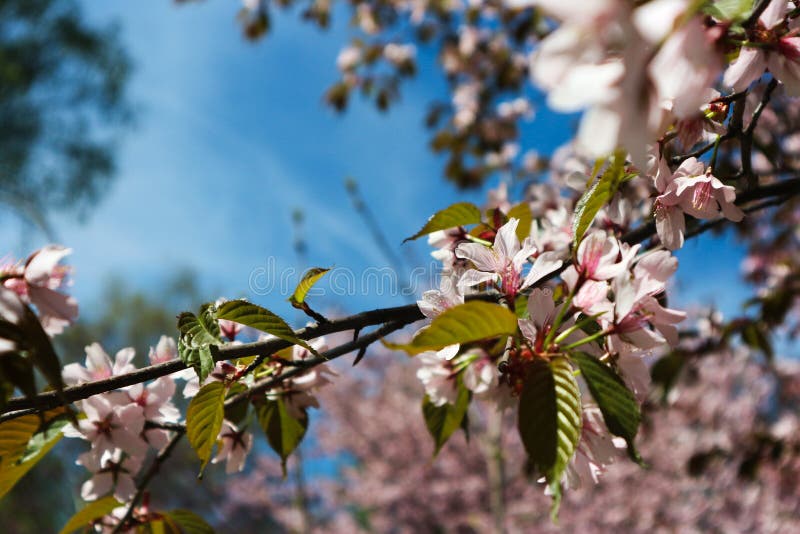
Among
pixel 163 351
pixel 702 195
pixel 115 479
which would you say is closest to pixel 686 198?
pixel 702 195

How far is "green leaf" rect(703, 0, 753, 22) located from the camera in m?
0.29

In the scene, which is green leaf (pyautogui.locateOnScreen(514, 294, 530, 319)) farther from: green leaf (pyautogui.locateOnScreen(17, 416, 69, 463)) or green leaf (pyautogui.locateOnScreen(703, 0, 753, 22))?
green leaf (pyautogui.locateOnScreen(17, 416, 69, 463))

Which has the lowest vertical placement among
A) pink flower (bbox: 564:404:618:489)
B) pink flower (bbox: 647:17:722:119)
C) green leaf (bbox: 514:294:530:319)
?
pink flower (bbox: 564:404:618:489)

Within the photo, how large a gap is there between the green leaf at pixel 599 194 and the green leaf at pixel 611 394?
0.10 meters

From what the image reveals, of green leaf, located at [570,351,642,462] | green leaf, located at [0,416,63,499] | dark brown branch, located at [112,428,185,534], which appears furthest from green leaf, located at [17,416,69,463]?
green leaf, located at [570,351,642,462]

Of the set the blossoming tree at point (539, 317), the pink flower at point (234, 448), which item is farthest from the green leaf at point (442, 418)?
the pink flower at point (234, 448)

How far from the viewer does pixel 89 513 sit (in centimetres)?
61

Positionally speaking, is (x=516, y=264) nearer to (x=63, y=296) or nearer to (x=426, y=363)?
(x=426, y=363)

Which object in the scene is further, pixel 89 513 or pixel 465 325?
pixel 89 513

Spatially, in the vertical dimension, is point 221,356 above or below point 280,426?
above

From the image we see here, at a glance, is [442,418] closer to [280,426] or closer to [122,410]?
[280,426]

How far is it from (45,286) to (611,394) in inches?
19.5

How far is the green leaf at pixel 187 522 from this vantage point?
615 mm

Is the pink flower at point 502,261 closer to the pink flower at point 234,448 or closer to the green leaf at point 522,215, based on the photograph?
the green leaf at point 522,215
